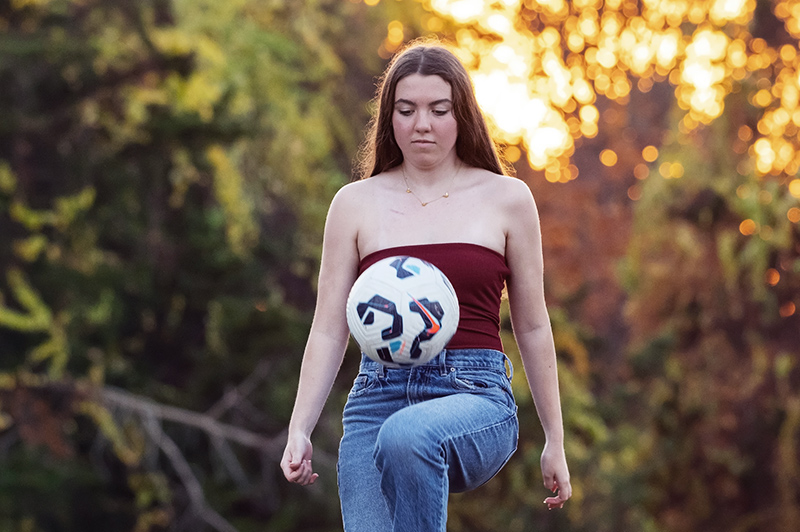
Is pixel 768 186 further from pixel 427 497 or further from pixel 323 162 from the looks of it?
pixel 427 497

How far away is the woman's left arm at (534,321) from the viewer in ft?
9.50

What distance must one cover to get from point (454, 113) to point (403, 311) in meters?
0.60

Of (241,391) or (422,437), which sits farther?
(241,391)

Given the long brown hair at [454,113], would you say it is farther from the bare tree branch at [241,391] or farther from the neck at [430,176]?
the bare tree branch at [241,391]

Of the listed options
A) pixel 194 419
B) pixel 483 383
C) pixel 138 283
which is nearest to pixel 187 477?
pixel 194 419

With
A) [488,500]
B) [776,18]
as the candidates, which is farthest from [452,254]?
[776,18]

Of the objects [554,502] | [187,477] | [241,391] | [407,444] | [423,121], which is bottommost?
[187,477]

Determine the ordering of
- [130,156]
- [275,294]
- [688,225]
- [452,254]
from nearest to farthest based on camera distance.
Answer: [452,254] < [130,156] < [275,294] < [688,225]

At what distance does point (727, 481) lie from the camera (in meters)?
11.6

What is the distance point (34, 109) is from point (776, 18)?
865cm

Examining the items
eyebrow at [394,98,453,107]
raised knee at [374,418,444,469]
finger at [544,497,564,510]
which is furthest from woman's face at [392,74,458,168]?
finger at [544,497,564,510]

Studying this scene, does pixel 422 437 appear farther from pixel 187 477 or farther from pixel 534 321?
pixel 187 477

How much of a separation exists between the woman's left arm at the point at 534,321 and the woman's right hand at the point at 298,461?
Result: 0.66 m

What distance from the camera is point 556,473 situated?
2.91 m
